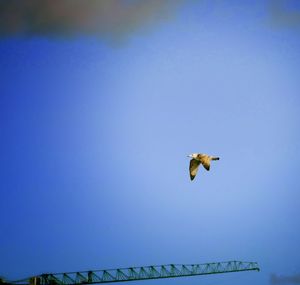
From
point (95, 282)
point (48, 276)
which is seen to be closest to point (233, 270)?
point (95, 282)

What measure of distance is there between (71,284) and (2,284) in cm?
4075

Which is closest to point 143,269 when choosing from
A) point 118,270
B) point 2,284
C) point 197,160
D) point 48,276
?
point 118,270

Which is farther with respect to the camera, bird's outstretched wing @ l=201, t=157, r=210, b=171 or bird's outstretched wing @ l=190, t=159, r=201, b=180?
bird's outstretched wing @ l=190, t=159, r=201, b=180

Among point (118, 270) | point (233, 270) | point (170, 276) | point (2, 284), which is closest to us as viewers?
point (2, 284)

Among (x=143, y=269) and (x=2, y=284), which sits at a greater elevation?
(x=143, y=269)

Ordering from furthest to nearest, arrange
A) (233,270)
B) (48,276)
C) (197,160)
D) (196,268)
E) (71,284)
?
1. (233,270)
2. (196,268)
3. (71,284)
4. (48,276)
5. (197,160)

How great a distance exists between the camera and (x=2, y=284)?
69.3 meters

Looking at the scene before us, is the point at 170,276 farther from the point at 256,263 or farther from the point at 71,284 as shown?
the point at 256,263

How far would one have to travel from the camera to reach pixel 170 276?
14288cm

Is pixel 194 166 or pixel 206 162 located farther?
pixel 194 166

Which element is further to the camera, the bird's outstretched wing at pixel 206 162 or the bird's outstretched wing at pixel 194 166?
the bird's outstretched wing at pixel 194 166

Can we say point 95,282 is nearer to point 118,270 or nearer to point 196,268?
point 118,270

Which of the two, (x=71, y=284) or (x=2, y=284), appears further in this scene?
(x=71, y=284)

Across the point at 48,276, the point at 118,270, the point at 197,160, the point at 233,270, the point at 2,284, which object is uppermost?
the point at 233,270
